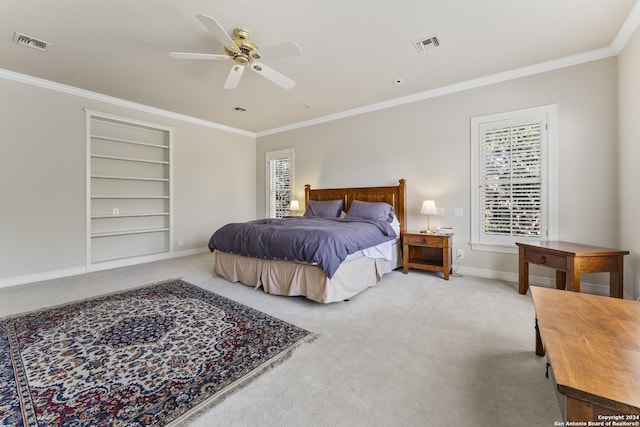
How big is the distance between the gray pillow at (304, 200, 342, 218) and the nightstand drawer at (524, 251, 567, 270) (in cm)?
279

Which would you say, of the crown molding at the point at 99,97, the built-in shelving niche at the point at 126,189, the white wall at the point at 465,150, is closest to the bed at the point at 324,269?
the white wall at the point at 465,150

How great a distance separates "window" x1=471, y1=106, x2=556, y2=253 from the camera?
333 centimetres

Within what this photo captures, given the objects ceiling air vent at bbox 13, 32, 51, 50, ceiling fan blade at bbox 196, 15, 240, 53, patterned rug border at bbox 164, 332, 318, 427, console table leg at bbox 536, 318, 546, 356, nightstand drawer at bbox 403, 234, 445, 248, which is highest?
ceiling air vent at bbox 13, 32, 51, 50

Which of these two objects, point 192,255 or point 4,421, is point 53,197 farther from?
point 4,421

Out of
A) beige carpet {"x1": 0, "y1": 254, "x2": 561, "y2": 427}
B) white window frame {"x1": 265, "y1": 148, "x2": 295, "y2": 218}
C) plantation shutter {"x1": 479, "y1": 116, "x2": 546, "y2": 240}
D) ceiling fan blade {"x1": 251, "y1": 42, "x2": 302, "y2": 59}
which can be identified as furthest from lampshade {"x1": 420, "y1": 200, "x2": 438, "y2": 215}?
white window frame {"x1": 265, "y1": 148, "x2": 295, "y2": 218}

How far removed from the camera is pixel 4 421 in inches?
52.4

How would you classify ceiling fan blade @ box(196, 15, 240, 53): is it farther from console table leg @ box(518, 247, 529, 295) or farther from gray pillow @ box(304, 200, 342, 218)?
console table leg @ box(518, 247, 529, 295)

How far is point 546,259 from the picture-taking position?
2.81 meters

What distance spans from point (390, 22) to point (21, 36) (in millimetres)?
3720

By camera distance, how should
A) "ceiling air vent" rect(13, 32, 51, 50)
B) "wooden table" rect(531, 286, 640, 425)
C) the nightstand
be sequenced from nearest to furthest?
"wooden table" rect(531, 286, 640, 425) < "ceiling air vent" rect(13, 32, 51, 50) < the nightstand

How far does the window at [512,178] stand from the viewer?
333 centimetres

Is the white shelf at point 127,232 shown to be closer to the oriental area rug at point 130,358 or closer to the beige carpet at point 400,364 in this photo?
the beige carpet at point 400,364

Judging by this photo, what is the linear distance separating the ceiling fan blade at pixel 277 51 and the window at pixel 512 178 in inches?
109

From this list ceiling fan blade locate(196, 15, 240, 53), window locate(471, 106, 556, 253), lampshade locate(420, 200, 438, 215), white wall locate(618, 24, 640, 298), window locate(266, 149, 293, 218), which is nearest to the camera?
ceiling fan blade locate(196, 15, 240, 53)
